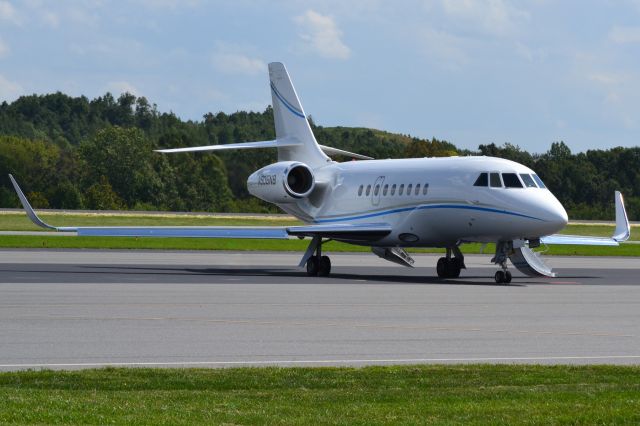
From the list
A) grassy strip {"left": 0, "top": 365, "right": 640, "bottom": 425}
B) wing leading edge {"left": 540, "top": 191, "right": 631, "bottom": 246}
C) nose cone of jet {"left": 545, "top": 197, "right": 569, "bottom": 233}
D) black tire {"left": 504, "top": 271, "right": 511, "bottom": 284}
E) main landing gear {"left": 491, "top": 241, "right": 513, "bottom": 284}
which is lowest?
grassy strip {"left": 0, "top": 365, "right": 640, "bottom": 425}

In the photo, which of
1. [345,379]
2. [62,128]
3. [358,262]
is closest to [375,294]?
[345,379]

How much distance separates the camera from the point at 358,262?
48312 millimetres

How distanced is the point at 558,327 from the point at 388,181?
19.0 m

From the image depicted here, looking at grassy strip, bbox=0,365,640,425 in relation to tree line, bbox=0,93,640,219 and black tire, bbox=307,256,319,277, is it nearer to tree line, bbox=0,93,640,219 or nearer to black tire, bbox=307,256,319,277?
black tire, bbox=307,256,319,277

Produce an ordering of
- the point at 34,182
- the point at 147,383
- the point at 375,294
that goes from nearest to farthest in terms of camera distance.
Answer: the point at 147,383 → the point at 375,294 → the point at 34,182

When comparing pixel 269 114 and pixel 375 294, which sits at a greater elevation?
pixel 269 114

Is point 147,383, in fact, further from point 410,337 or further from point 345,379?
point 410,337

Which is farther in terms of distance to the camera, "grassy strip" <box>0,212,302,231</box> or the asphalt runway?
"grassy strip" <box>0,212,302,231</box>

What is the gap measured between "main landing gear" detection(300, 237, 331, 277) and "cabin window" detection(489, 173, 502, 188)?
581 centimetres

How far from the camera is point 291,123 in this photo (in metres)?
45.6

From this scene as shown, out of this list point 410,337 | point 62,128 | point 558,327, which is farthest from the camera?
point 62,128

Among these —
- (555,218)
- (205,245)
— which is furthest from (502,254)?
(205,245)

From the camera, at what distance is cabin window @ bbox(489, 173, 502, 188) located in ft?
117

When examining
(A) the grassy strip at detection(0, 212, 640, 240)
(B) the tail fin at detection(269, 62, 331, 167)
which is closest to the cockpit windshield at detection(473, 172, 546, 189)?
(B) the tail fin at detection(269, 62, 331, 167)
